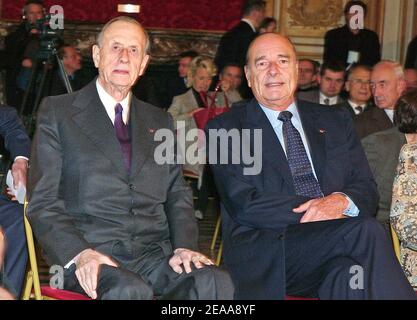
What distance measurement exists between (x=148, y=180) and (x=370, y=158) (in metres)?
1.40

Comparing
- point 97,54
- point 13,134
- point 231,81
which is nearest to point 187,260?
point 97,54

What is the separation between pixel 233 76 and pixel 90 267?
5291 millimetres

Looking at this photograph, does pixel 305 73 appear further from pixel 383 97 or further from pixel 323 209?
pixel 323 209

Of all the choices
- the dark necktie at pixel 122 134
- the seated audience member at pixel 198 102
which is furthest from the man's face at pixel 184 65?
the dark necktie at pixel 122 134

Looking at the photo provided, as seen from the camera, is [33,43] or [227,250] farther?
[33,43]

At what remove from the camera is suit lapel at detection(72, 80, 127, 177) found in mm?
3627

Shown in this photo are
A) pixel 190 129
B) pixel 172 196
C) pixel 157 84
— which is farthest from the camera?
pixel 157 84

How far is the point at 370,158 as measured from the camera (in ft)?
15.2

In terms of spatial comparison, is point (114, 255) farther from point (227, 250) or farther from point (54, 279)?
point (227, 250)

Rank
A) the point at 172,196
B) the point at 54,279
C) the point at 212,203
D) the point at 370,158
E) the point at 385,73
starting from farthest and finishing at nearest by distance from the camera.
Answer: the point at 212,203 → the point at 385,73 → the point at 370,158 → the point at 172,196 → the point at 54,279

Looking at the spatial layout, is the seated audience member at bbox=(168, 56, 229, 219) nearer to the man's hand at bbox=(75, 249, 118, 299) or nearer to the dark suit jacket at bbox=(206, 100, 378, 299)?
the dark suit jacket at bbox=(206, 100, 378, 299)

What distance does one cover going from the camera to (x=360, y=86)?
261 inches

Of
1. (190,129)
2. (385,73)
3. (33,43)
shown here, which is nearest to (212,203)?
(190,129)

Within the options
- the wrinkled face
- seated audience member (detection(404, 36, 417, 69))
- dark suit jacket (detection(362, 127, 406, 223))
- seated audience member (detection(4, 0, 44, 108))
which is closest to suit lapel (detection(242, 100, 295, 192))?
dark suit jacket (detection(362, 127, 406, 223))
